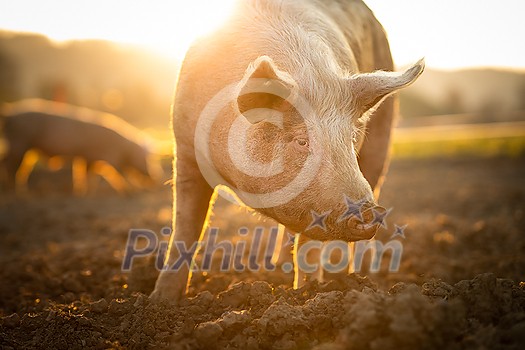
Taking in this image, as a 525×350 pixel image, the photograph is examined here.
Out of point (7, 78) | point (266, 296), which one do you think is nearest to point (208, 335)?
point (266, 296)

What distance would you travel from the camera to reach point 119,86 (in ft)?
234

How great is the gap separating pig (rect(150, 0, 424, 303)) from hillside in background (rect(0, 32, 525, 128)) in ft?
162

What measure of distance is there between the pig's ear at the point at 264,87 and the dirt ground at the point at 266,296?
3.29ft

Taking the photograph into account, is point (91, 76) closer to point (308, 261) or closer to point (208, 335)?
point (308, 261)

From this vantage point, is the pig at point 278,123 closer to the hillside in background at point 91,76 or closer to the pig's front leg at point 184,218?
the pig's front leg at point 184,218

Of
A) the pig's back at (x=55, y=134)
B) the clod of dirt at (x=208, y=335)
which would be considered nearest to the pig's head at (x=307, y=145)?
the clod of dirt at (x=208, y=335)

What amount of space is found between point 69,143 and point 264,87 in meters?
12.6

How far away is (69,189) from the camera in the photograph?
15.1m

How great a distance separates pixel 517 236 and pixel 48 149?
11796 mm

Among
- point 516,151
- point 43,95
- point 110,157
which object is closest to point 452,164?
point 516,151

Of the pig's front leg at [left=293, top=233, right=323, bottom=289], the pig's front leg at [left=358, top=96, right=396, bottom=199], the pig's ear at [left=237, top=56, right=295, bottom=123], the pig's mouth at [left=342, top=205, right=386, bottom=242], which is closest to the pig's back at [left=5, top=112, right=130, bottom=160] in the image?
the pig's front leg at [left=358, top=96, right=396, bottom=199]

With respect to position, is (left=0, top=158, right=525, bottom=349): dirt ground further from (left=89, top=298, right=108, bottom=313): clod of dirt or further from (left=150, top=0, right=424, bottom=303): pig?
(left=150, top=0, right=424, bottom=303): pig

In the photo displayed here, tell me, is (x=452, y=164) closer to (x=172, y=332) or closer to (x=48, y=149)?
(x=48, y=149)

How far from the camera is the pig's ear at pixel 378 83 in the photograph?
125 inches
